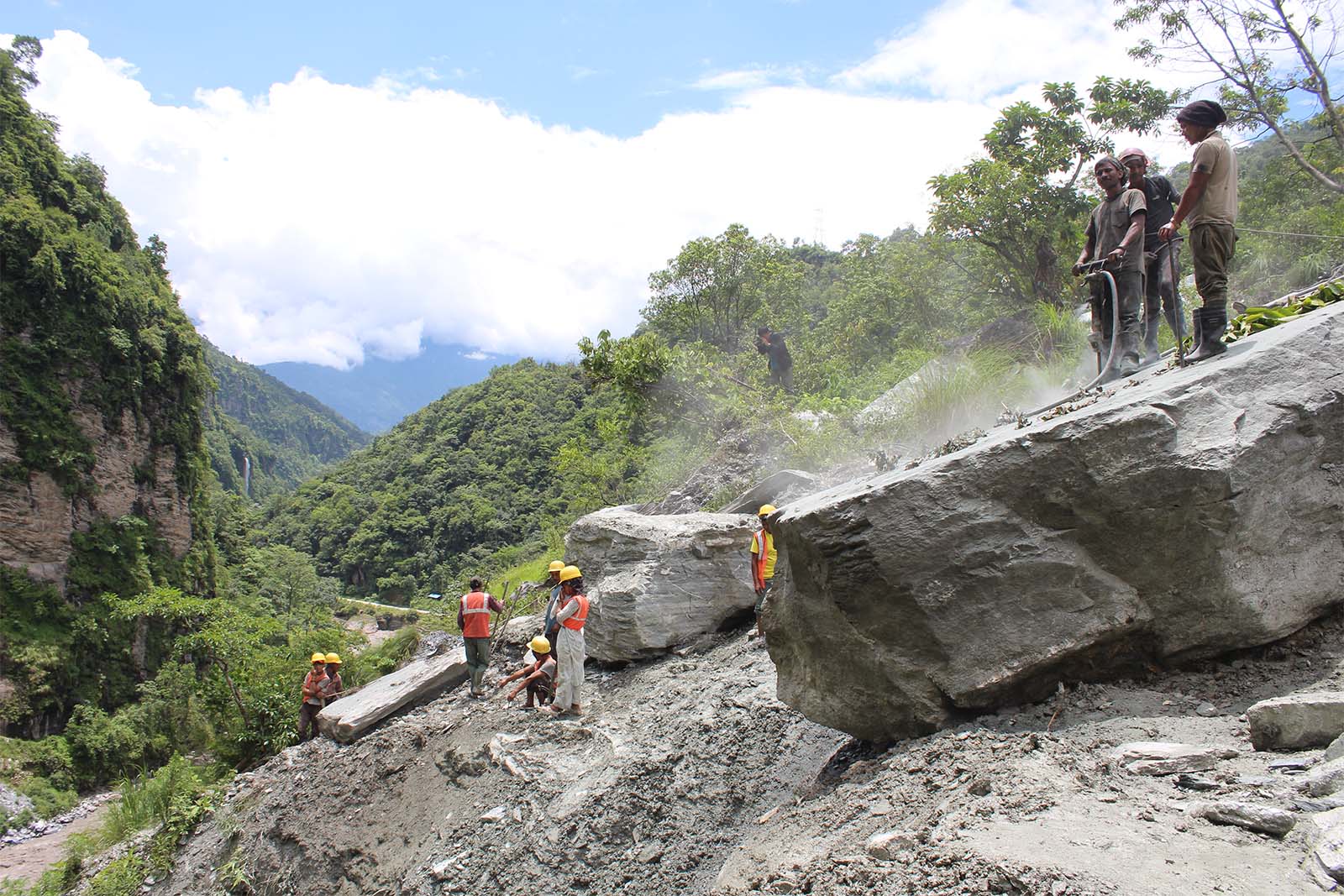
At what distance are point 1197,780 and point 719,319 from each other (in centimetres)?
2447

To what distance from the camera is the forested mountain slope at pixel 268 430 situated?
103125 millimetres

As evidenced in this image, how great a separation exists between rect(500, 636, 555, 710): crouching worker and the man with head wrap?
603 centimetres

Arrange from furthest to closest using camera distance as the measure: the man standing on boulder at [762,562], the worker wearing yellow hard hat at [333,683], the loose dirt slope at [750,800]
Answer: the worker wearing yellow hard hat at [333,683] < the man standing on boulder at [762,562] < the loose dirt slope at [750,800]

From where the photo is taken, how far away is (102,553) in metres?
35.3

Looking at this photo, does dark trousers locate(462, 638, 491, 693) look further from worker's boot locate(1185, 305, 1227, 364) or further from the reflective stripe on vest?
worker's boot locate(1185, 305, 1227, 364)

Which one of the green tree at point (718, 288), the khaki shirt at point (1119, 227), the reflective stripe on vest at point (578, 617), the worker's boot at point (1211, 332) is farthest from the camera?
the green tree at point (718, 288)

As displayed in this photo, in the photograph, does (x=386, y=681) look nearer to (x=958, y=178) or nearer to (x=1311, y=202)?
(x=958, y=178)

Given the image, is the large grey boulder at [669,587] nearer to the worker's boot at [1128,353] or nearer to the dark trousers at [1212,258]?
the worker's boot at [1128,353]

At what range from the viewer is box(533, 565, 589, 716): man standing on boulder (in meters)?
7.14

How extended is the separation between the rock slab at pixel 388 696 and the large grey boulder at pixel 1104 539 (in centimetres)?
718

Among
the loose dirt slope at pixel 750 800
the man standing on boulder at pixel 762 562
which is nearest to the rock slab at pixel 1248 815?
the loose dirt slope at pixel 750 800

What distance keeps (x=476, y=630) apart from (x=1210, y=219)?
7.71 metres

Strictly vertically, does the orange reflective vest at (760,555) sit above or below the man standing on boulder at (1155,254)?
below

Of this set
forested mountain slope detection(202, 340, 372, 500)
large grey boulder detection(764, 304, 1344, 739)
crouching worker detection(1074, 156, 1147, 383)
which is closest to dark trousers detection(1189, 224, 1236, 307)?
large grey boulder detection(764, 304, 1344, 739)
